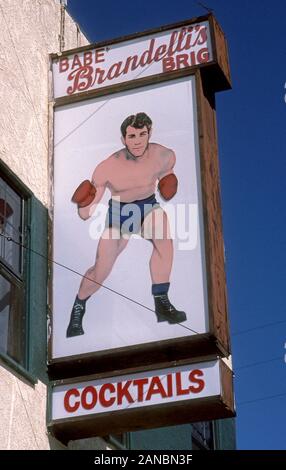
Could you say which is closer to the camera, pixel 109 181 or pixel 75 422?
pixel 75 422

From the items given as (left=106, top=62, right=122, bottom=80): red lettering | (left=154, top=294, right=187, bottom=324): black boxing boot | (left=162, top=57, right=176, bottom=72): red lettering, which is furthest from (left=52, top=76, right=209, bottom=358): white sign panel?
(left=106, top=62, right=122, bottom=80): red lettering

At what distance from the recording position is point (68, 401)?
9477 millimetres

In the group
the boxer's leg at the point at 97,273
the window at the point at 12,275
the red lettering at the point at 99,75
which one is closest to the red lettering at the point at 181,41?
the red lettering at the point at 99,75

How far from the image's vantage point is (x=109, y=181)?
403 inches

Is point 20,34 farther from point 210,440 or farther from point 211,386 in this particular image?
point 210,440

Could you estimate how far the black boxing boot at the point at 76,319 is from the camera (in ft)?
31.7

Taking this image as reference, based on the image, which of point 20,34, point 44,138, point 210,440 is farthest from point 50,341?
point 210,440

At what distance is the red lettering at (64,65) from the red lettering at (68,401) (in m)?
3.53

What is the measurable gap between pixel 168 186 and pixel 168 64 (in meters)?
1.46

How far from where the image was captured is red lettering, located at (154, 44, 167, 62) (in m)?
10.9

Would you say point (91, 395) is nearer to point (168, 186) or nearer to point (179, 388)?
point (179, 388)
